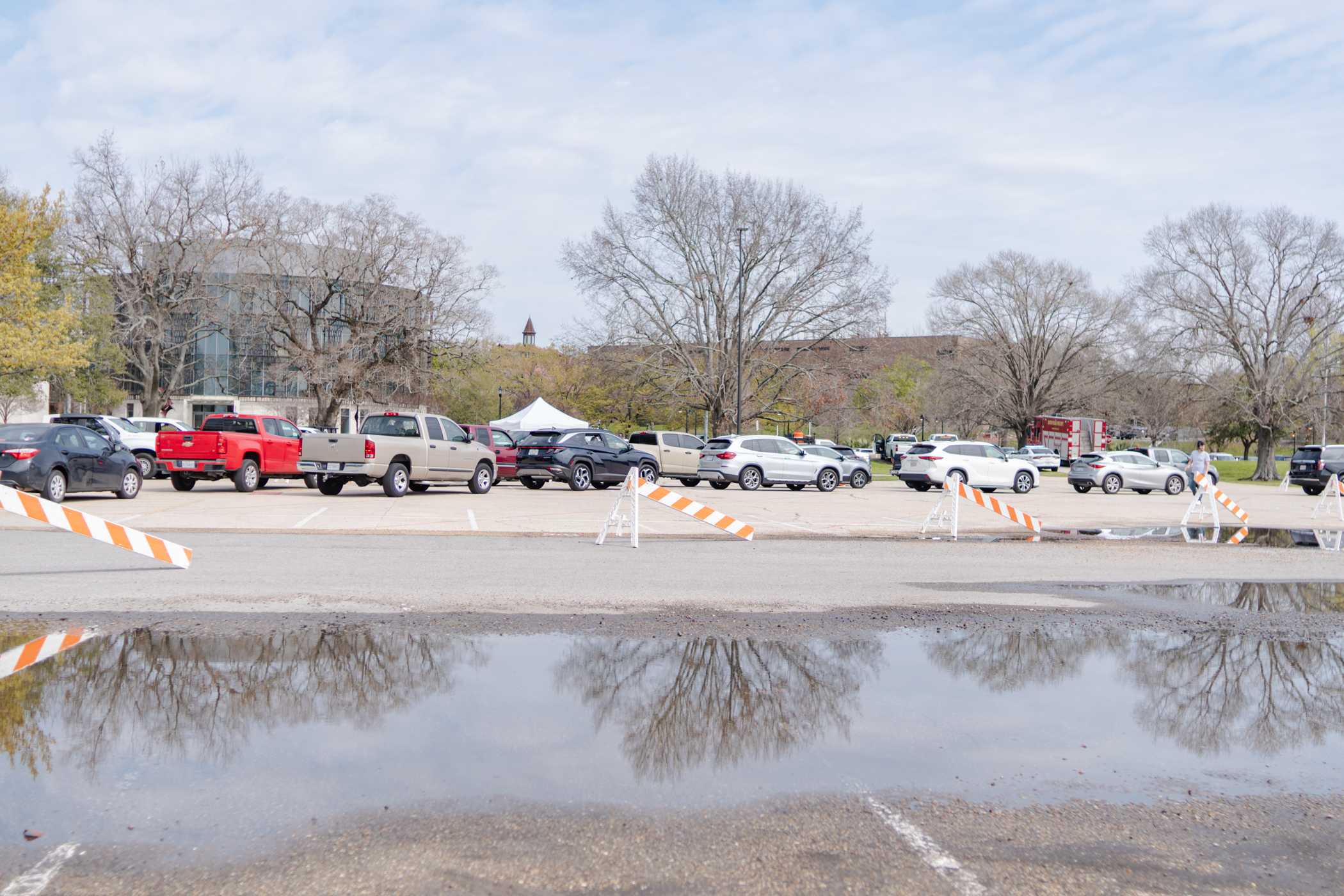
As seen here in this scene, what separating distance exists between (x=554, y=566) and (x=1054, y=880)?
29.6 ft

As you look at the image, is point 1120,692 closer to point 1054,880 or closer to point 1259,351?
point 1054,880

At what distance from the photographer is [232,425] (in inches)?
1058

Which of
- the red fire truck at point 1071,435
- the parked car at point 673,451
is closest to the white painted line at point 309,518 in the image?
the parked car at point 673,451

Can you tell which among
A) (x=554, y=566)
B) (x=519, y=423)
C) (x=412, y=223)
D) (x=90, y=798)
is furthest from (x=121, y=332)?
(x=90, y=798)

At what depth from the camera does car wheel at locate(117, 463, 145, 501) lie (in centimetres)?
2212

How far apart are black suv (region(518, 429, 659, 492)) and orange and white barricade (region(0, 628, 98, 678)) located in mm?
22234

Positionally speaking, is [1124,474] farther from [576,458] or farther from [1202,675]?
[1202,675]

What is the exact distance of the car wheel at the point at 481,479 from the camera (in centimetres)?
2694

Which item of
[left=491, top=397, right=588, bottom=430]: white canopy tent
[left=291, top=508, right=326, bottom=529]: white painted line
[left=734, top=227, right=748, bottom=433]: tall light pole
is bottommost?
[left=291, top=508, right=326, bottom=529]: white painted line

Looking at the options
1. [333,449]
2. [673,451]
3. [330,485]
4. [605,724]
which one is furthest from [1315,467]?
[605,724]

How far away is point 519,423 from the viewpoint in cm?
5072

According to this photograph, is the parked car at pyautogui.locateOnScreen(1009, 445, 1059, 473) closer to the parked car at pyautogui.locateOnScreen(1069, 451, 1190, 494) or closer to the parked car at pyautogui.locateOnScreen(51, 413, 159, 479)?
the parked car at pyautogui.locateOnScreen(1069, 451, 1190, 494)

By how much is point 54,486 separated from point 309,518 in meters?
5.48

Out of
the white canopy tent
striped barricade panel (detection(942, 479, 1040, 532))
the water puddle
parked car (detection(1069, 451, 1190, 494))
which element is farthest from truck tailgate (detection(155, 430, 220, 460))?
parked car (detection(1069, 451, 1190, 494))
